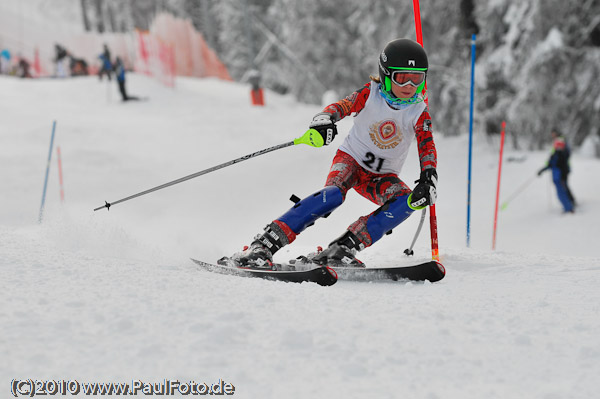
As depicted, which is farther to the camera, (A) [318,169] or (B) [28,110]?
(B) [28,110]

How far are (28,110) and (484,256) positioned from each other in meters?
13.6

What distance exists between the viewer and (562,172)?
954 centimetres

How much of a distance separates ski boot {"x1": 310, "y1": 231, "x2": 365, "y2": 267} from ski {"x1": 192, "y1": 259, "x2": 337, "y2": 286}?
15 centimetres

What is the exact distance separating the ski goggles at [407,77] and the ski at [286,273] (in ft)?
4.61

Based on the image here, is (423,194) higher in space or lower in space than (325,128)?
lower

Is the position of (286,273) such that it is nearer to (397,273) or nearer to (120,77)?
(397,273)

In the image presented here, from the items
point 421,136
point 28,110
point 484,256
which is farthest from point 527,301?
point 28,110

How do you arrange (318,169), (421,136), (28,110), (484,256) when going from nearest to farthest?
(421,136)
(484,256)
(318,169)
(28,110)

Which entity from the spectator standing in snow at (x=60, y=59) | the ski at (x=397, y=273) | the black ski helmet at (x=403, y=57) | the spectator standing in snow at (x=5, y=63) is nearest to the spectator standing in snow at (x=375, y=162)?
the black ski helmet at (x=403, y=57)

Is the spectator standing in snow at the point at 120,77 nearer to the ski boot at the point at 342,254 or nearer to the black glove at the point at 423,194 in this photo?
the ski boot at the point at 342,254

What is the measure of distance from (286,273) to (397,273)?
746mm

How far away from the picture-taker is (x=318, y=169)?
11352 mm

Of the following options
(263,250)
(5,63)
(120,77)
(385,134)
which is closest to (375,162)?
(385,134)

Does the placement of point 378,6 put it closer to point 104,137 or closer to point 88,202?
point 104,137
